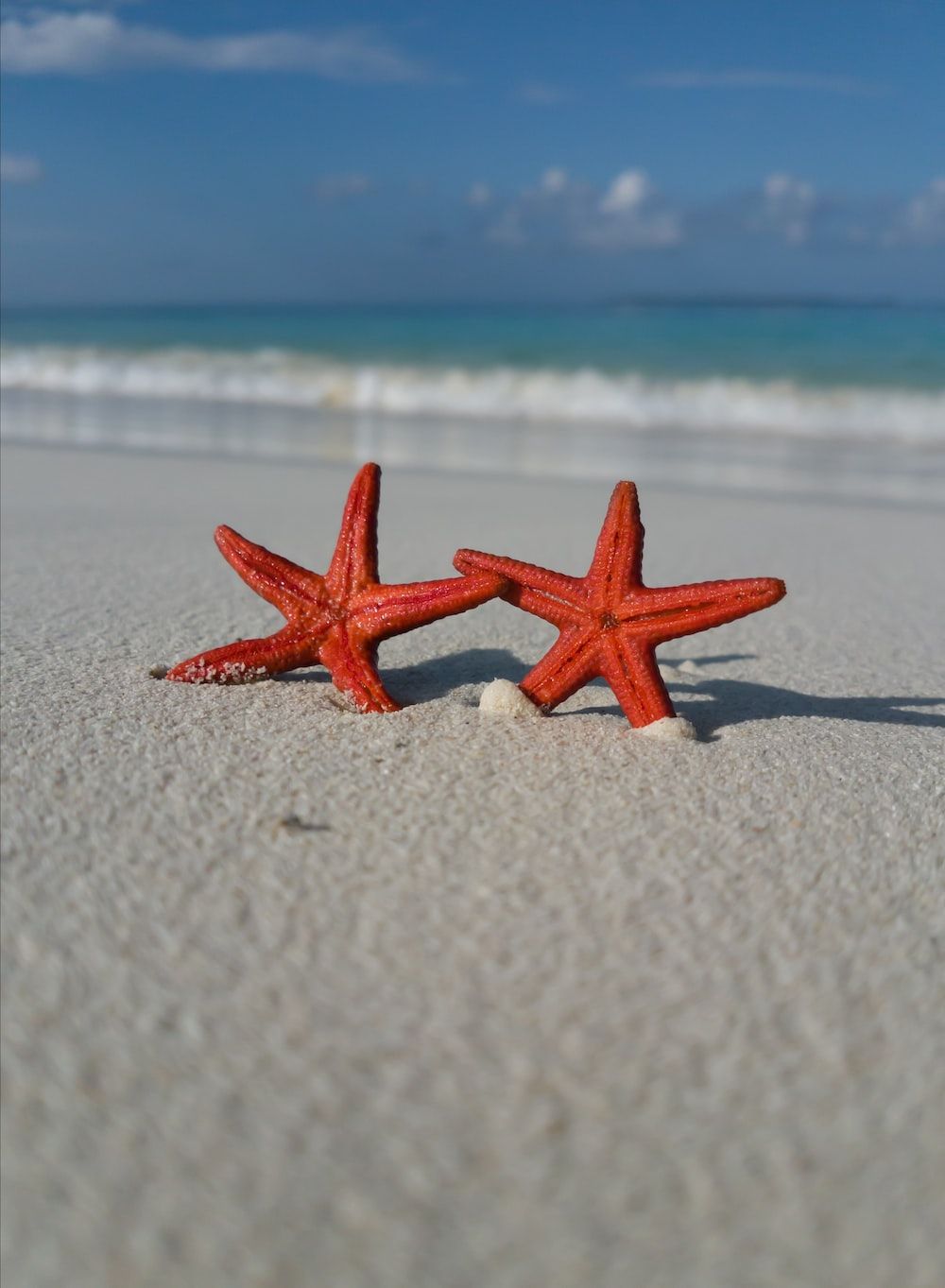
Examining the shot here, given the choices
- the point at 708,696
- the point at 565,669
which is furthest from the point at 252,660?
the point at 708,696

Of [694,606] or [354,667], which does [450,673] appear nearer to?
[354,667]

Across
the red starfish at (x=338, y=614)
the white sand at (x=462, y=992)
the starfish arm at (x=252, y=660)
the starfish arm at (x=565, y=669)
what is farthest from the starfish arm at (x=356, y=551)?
the starfish arm at (x=565, y=669)

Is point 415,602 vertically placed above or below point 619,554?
below

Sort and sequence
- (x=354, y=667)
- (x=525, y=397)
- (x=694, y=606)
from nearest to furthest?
(x=694, y=606) < (x=354, y=667) < (x=525, y=397)

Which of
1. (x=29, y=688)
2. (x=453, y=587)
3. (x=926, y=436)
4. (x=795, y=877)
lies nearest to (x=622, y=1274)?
(x=795, y=877)

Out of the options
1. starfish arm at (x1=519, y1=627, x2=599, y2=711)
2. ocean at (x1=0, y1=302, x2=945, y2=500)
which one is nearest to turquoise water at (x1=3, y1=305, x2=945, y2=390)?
ocean at (x1=0, y1=302, x2=945, y2=500)

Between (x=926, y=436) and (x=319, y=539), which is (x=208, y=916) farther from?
(x=926, y=436)

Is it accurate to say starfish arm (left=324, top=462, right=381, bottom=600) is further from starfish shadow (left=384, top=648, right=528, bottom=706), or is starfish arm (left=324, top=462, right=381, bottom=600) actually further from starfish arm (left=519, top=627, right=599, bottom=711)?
starfish arm (left=519, top=627, right=599, bottom=711)
